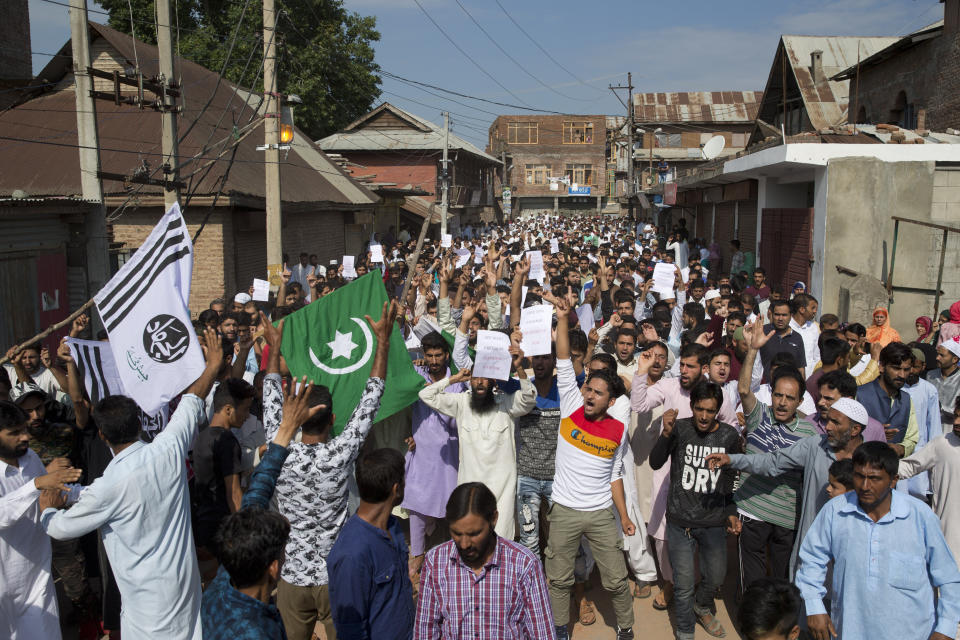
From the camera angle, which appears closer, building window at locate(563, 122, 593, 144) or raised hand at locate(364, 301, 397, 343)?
raised hand at locate(364, 301, 397, 343)

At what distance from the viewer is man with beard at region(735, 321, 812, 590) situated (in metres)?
4.59

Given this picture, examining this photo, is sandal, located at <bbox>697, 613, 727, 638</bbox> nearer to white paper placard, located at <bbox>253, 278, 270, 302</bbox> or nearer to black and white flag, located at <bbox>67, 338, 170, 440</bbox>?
black and white flag, located at <bbox>67, 338, 170, 440</bbox>

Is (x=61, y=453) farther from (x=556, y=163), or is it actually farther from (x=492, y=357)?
(x=556, y=163)

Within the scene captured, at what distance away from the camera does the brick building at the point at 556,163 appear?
74500 millimetres

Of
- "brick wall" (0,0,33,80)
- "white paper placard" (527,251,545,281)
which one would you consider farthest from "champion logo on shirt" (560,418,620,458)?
"brick wall" (0,0,33,80)

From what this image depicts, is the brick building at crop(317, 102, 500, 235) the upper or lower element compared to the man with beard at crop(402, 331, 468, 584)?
upper

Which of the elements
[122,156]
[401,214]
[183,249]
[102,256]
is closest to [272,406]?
[183,249]

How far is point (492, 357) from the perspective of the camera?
15.6ft

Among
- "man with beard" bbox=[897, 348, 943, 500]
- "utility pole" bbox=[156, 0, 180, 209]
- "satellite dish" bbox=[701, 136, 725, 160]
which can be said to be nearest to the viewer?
"man with beard" bbox=[897, 348, 943, 500]

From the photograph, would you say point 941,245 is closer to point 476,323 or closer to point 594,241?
point 476,323

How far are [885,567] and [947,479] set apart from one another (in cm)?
126

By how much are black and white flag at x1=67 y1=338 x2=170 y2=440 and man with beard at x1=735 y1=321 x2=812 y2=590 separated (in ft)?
12.3

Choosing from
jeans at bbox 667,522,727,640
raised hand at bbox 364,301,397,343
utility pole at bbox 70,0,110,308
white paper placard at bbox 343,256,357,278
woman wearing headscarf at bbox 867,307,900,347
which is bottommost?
jeans at bbox 667,522,727,640

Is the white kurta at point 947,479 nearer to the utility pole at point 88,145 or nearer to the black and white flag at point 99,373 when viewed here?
the black and white flag at point 99,373
